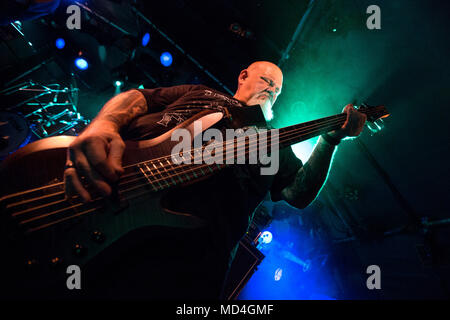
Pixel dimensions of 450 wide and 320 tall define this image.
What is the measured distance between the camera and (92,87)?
25.2ft

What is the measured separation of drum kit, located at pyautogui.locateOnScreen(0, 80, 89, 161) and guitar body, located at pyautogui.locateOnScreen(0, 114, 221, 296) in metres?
5.31

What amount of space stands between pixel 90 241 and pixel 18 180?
479mm

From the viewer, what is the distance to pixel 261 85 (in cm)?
277

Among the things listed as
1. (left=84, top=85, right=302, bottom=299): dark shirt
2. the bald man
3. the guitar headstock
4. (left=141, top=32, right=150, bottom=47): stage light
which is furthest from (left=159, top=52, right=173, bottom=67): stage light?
the guitar headstock

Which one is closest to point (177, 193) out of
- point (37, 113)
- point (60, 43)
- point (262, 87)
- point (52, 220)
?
point (52, 220)

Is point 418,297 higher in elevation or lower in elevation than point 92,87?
lower

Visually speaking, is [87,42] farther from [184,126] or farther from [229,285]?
[229,285]

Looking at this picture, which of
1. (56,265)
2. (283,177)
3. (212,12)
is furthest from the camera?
(212,12)

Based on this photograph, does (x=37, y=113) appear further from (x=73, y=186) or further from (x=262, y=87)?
(x=73, y=186)

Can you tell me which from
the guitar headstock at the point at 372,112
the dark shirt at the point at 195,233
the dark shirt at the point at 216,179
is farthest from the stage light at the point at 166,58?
the guitar headstock at the point at 372,112

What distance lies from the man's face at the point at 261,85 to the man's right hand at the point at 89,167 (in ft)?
6.87

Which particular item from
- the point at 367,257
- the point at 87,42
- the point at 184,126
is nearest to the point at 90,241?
the point at 184,126

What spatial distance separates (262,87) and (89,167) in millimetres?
2476

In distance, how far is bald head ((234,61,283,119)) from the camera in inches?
107
